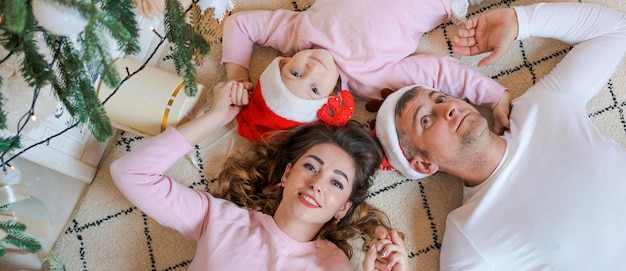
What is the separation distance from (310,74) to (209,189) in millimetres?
505

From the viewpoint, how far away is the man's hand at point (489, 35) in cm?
156

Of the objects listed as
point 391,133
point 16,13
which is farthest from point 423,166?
point 16,13

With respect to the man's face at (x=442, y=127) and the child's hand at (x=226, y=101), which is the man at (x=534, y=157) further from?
the child's hand at (x=226, y=101)

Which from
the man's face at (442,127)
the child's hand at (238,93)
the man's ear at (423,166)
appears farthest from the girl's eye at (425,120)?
the child's hand at (238,93)

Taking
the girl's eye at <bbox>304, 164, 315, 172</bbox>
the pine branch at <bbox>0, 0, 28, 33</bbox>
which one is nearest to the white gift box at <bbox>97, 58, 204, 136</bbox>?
the girl's eye at <bbox>304, 164, 315, 172</bbox>

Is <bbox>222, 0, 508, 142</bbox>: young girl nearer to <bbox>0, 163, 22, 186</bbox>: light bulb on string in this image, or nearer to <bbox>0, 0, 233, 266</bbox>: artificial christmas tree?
<bbox>0, 0, 233, 266</bbox>: artificial christmas tree

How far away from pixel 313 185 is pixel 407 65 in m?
0.50

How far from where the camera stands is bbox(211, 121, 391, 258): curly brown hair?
1.48 metres

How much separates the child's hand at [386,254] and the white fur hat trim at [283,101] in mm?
372

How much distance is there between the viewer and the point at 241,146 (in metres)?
1.68

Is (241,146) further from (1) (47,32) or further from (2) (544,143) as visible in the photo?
(2) (544,143)

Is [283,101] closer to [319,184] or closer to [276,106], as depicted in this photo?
[276,106]

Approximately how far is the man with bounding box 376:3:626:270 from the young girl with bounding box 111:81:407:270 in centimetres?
17

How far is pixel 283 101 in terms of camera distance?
1.44 m
